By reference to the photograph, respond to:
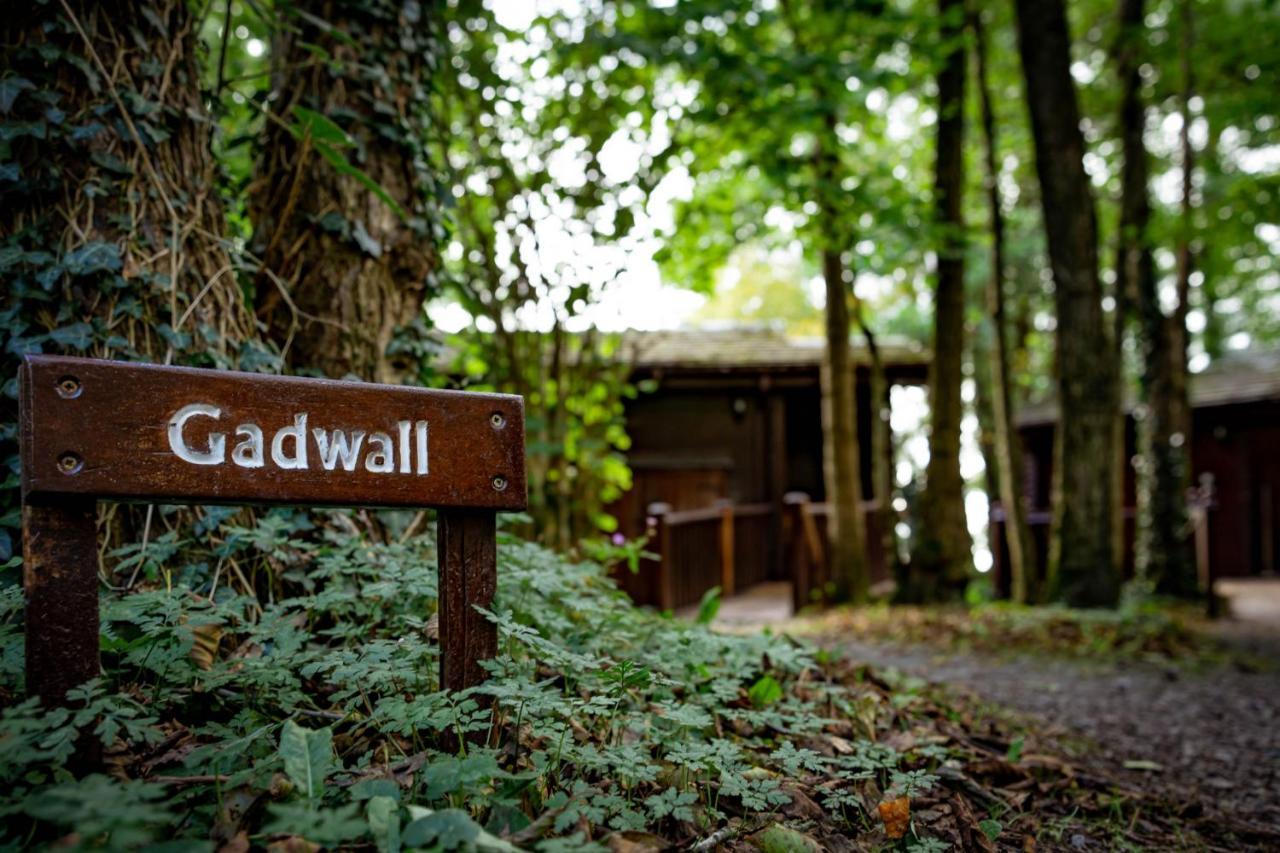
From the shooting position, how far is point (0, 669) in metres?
1.90

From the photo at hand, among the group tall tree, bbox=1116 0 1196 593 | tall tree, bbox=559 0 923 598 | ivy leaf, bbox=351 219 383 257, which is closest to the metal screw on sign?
ivy leaf, bbox=351 219 383 257

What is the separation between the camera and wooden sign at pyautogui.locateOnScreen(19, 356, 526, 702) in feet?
5.73

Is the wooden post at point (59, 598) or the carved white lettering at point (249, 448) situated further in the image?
the carved white lettering at point (249, 448)

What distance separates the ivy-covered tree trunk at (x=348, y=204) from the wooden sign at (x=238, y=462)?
1.77 meters

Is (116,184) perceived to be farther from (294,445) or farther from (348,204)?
(294,445)

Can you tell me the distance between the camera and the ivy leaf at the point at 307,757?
179 centimetres

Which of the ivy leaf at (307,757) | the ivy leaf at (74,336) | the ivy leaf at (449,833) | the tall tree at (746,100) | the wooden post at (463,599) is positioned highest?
the tall tree at (746,100)

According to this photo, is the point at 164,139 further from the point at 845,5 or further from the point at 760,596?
the point at 760,596

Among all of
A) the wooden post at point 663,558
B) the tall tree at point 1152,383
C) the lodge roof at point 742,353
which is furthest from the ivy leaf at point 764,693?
the lodge roof at point 742,353

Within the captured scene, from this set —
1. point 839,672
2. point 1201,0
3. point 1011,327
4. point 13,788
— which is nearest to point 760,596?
point 839,672

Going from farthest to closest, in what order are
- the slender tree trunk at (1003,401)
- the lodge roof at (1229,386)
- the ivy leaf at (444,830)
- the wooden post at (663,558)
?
the lodge roof at (1229,386), the slender tree trunk at (1003,401), the wooden post at (663,558), the ivy leaf at (444,830)

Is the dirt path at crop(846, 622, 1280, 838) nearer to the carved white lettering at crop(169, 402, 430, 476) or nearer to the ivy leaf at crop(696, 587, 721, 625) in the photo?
the ivy leaf at crop(696, 587, 721, 625)

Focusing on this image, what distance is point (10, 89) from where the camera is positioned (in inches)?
110

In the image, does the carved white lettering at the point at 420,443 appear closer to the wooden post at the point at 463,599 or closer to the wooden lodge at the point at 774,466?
the wooden post at the point at 463,599
